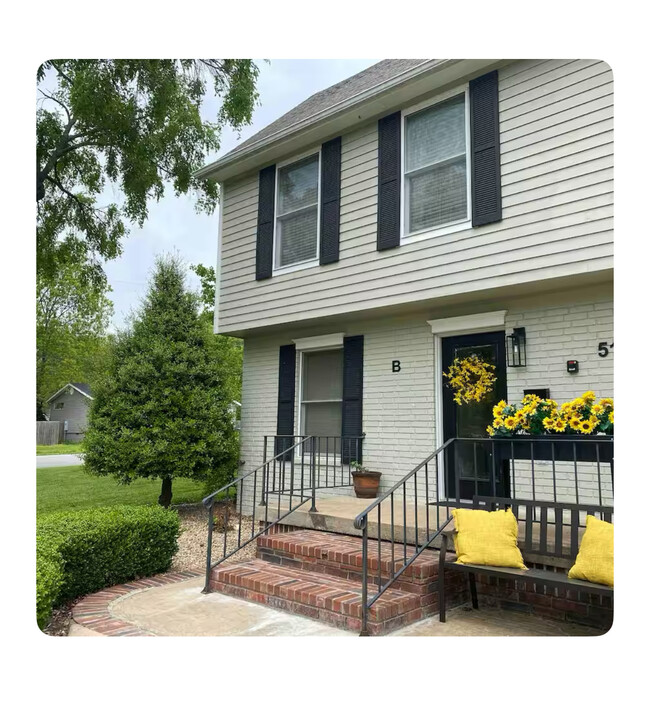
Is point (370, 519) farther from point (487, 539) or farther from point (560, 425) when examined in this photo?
point (560, 425)

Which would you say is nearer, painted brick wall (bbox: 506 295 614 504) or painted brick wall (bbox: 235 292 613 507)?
painted brick wall (bbox: 506 295 614 504)

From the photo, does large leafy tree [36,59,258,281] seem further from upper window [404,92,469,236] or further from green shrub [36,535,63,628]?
green shrub [36,535,63,628]

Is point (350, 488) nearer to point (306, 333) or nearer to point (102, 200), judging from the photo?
point (306, 333)

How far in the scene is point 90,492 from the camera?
35.0 feet

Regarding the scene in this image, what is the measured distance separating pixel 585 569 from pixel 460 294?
2.82 m

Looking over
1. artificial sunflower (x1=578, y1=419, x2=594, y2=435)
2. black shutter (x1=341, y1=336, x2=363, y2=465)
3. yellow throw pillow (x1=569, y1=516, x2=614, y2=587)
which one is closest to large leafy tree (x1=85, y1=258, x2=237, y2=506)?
black shutter (x1=341, y1=336, x2=363, y2=465)

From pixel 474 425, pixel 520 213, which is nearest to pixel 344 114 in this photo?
pixel 520 213

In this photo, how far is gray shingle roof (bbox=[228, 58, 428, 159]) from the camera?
7.22 meters

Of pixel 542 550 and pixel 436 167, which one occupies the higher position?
pixel 436 167

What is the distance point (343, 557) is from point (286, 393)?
3.50m

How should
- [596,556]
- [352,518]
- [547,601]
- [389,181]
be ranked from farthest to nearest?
[389,181] → [352,518] → [547,601] → [596,556]

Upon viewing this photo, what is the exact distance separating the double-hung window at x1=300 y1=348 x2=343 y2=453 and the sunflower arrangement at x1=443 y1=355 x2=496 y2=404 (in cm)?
159

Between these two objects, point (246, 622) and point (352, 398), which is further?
point (352, 398)
